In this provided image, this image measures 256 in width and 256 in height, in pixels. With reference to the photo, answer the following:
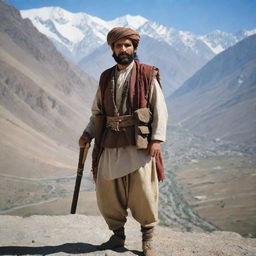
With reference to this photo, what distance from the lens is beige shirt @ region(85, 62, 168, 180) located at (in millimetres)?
3752

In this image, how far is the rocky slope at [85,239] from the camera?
4.43m

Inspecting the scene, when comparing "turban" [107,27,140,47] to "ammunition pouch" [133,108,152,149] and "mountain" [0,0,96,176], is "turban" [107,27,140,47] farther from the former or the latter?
"mountain" [0,0,96,176]

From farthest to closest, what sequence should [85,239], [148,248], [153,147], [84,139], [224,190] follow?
[224,190] → [85,239] → [84,139] → [148,248] → [153,147]

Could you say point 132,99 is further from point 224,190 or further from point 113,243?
point 224,190

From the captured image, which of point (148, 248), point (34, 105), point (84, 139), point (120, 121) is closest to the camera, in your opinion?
point (120, 121)

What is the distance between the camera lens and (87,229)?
550 cm

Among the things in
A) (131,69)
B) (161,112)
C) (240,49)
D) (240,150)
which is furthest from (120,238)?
(240,49)

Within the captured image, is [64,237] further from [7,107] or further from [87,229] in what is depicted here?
[7,107]

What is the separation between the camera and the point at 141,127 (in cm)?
374

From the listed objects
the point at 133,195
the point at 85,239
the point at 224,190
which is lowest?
the point at 85,239

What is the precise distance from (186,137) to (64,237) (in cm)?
9778

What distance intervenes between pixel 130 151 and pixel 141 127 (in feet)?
0.92

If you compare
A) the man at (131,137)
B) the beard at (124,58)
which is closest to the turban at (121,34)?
the man at (131,137)

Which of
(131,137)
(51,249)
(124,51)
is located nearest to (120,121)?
(131,137)
